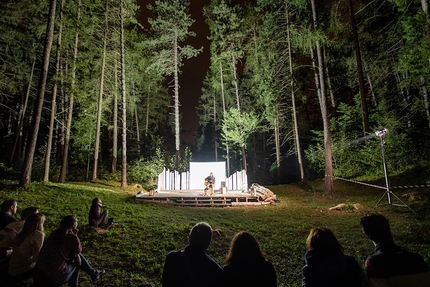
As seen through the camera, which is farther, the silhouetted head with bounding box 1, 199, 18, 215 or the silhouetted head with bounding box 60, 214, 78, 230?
the silhouetted head with bounding box 1, 199, 18, 215

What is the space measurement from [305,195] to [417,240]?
27.6 feet

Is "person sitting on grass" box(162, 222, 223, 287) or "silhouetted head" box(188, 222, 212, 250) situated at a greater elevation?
"silhouetted head" box(188, 222, 212, 250)

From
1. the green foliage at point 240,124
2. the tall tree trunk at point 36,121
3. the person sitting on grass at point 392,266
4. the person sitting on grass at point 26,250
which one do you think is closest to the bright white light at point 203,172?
the green foliage at point 240,124

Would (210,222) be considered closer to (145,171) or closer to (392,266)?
(392,266)

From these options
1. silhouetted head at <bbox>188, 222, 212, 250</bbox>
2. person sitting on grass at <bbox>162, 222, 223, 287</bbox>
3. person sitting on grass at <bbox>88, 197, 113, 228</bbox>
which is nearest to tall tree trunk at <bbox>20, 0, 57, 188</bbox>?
person sitting on grass at <bbox>88, 197, 113, 228</bbox>

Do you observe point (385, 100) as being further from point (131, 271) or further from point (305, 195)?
point (131, 271)

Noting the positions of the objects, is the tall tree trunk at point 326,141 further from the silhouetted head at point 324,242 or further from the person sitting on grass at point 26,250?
the person sitting on grass at point 26,250

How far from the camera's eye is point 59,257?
10.3 feet

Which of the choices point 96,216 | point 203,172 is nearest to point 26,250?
point 96,216

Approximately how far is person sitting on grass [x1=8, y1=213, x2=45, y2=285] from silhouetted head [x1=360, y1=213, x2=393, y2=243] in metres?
4.04

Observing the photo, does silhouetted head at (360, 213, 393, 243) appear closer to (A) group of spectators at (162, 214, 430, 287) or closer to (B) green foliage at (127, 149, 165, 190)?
(A) group of spectators at (162, 214, 430, 287)

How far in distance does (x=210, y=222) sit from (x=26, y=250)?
572cm

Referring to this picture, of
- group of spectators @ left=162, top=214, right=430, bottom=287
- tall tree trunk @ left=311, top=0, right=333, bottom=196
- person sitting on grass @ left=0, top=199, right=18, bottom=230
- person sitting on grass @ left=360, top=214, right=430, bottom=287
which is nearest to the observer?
person sitting on grass @ left=360, top=214, right=430, bottom=287

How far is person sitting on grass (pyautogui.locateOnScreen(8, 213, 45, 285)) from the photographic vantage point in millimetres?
3171
